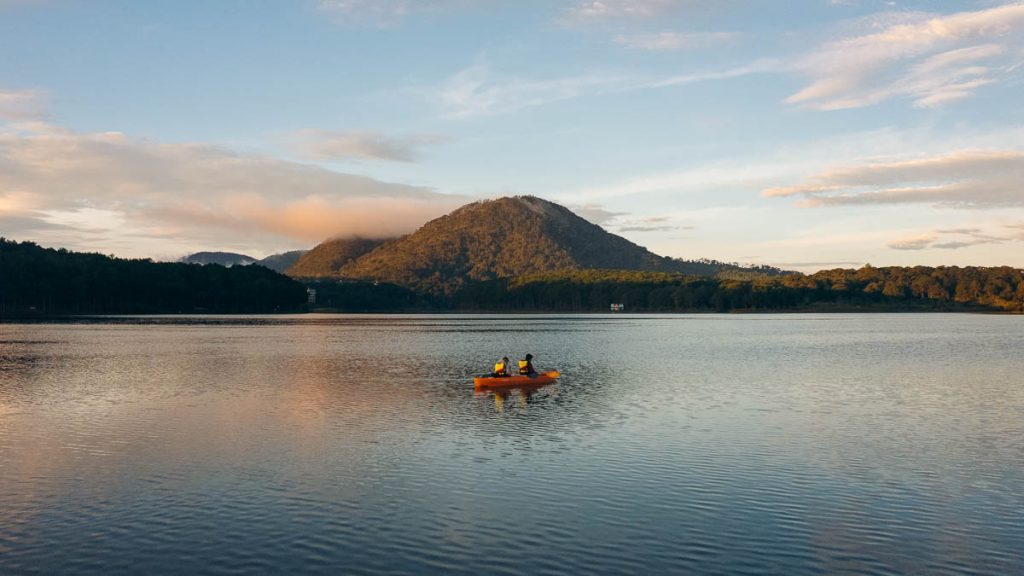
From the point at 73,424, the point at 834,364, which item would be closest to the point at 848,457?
the point at 73,424

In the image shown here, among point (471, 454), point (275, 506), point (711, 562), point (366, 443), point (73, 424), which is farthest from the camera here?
point (73, 424)

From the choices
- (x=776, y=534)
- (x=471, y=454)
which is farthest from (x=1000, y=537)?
(x=471, y=454)

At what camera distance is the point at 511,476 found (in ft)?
78.8

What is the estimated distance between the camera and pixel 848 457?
27.4 metres

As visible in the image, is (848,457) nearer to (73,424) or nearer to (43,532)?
(43,532)

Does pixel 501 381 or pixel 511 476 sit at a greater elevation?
pixel 501 381

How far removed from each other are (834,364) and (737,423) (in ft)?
124

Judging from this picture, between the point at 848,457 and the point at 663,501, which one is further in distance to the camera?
the point at 848,457

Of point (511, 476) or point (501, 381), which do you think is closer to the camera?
point (511, 476)

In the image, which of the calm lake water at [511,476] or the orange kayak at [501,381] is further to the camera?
the orange kayak at [501,381]

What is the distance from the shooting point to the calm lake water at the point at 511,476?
54.8 ft

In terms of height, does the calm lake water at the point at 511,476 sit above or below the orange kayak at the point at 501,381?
below

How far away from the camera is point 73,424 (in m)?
34.3

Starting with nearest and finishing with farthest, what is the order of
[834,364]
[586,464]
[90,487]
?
[90,487] < [586,464] < [834,364]
